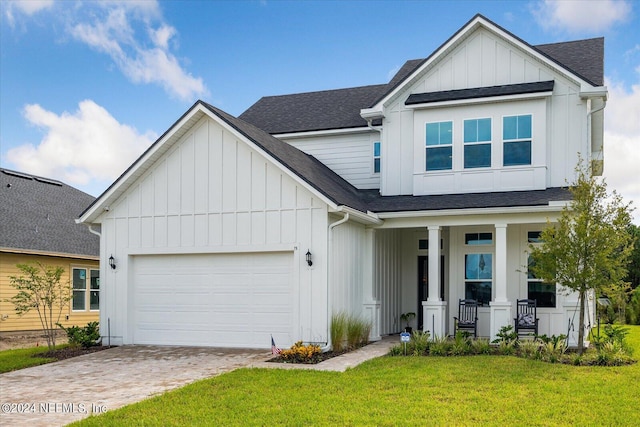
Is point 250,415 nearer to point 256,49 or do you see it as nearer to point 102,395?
point 102,395

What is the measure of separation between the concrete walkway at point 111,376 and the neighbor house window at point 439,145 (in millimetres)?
4695

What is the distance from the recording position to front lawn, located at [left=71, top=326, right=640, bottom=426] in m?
8.23

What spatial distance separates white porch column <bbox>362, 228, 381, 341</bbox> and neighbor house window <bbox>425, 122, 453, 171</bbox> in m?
2.44

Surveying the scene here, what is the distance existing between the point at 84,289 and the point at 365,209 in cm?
1299

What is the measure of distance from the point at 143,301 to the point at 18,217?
8717 mm

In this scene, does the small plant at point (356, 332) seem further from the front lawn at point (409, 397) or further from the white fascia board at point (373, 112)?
the white fascia board at point (373, 112)

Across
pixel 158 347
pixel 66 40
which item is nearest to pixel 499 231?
pixel 158 347

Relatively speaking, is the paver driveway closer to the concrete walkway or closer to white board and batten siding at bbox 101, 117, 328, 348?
the concrete walkway

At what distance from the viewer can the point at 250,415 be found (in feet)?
27.7

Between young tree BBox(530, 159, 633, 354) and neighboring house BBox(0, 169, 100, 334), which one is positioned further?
neighboring house BBox(0, 169, 100, 334)

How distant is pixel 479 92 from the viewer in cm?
1642

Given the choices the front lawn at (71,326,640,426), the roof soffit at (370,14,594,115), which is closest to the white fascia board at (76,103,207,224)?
the roof soffit at (370,14,594,115)

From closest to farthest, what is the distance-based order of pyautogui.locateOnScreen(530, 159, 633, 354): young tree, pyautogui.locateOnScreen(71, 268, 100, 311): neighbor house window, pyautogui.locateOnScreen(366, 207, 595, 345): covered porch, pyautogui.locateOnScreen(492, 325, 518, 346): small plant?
pyautogui.locateOnScreen(530, 159, 633, 354): young tree, pyautogui.locateOnScreen(492, 325, 518, 346): small plant, pyautogui.locateOnScreen(366, 207, 595, 345): covered porch, pyautogui.locateOnScreen(71, 268, 100, 311): neighbor house window

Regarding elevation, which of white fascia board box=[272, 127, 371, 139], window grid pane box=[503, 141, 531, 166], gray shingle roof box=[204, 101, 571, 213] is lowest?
gray shingle roof box=[204, 101, 571, 213]
